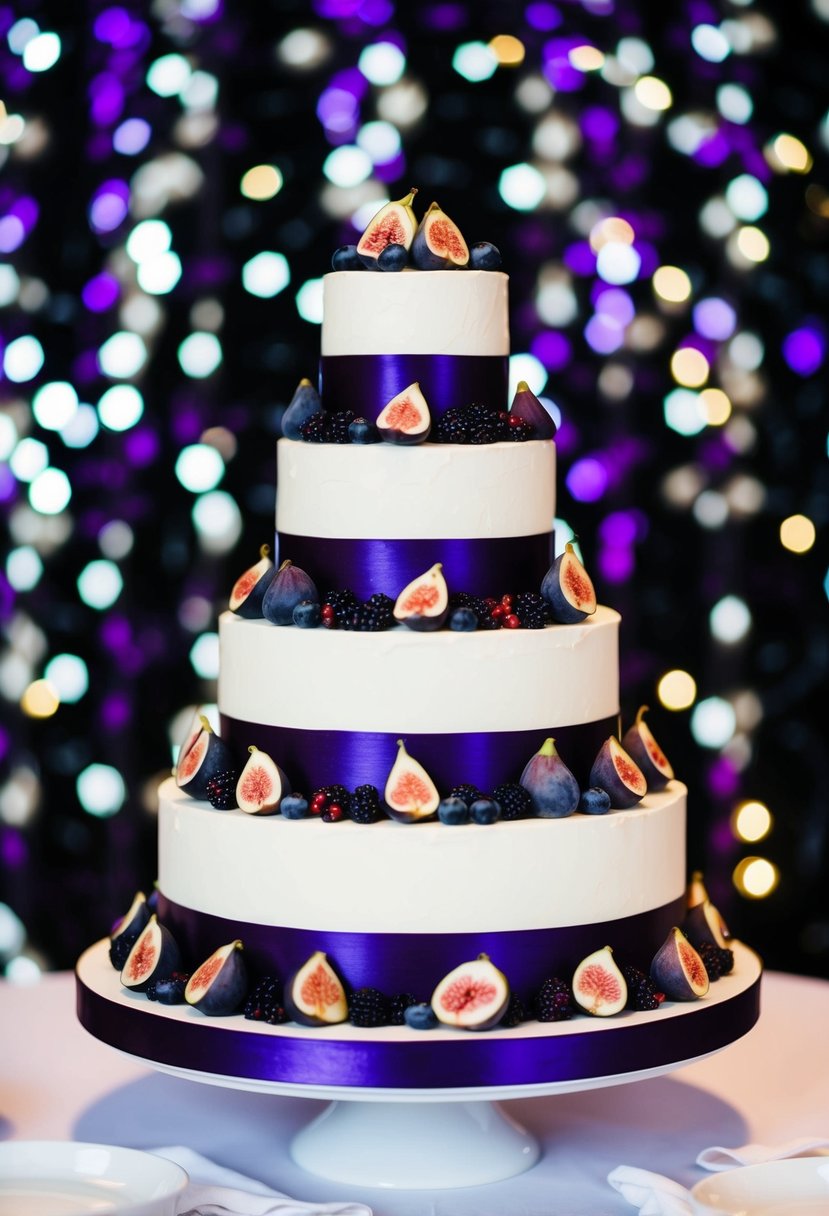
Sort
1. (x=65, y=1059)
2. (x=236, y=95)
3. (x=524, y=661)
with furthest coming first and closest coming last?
1. (x=236, y=95)
2. (x=65, y=1059)
3. (x=524, y=661)

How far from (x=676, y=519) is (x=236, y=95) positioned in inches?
74.1

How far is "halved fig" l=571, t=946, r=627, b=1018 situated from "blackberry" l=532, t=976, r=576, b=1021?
3 cm

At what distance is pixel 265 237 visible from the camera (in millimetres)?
5582

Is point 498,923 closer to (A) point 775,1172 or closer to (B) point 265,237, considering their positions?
(A) point 775,1172

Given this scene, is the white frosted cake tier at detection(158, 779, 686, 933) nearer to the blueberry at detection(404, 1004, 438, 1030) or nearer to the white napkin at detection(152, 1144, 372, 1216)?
the blueberry at detection(404, 1004, 438, 1030)

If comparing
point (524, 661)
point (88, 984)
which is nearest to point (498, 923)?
point (524, 661)

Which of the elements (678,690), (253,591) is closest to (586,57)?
(678,690)

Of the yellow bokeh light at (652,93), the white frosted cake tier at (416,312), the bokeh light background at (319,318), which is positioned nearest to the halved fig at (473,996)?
the white frosted cake tier at (416,312)

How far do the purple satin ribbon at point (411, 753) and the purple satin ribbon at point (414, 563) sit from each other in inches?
9.3

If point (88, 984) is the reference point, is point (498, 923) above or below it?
above

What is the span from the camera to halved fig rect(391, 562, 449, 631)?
3.32 meters

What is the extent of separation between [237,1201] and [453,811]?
29.9 inches

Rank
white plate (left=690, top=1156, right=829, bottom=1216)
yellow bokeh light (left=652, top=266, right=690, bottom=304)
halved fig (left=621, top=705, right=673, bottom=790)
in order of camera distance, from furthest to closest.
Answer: yellow bokeh light (left=652, top=266, right=690, bottom=304) → halved fig (left=621, top=705, right=673, bottom=790) → white plate (left=690, top=1156, right=829, bottom=1216)

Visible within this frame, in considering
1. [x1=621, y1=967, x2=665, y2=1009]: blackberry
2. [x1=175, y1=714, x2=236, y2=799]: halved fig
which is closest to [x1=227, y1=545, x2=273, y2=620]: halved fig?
[x1=175, y1=714, x2=236, y2=799]: halved fig
